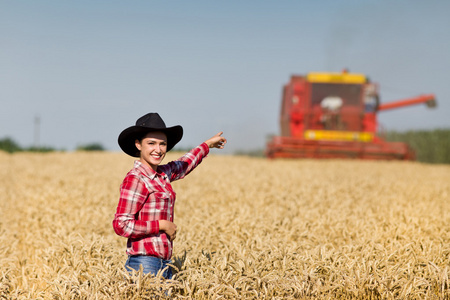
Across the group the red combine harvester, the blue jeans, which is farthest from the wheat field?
the red combine harvester

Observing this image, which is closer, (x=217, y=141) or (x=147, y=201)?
(x=147, y=201)

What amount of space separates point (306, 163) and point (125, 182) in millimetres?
12850

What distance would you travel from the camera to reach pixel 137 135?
299 cm

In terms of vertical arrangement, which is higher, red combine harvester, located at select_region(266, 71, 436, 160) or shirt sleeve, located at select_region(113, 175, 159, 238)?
red combine harvester, located at select_region(266, 71, 436, 160)

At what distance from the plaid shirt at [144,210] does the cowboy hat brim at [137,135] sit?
0.14m

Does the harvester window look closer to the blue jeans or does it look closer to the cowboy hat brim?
the cowboy hat brim

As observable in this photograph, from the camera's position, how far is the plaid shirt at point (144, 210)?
113 inches

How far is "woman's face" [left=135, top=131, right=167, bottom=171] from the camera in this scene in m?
2.94

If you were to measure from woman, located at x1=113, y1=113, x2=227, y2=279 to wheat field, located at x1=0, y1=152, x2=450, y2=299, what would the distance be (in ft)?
0.51

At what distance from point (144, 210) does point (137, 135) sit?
1.57 ft

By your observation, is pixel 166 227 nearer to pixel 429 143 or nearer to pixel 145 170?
pixel 145 170

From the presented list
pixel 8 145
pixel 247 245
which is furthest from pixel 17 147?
pixel 247 245

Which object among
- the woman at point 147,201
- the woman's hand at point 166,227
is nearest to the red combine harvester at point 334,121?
the woman at point 147,201

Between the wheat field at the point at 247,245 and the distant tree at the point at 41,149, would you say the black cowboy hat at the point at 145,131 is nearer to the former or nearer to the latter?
the wheat field at the point at 247,245
